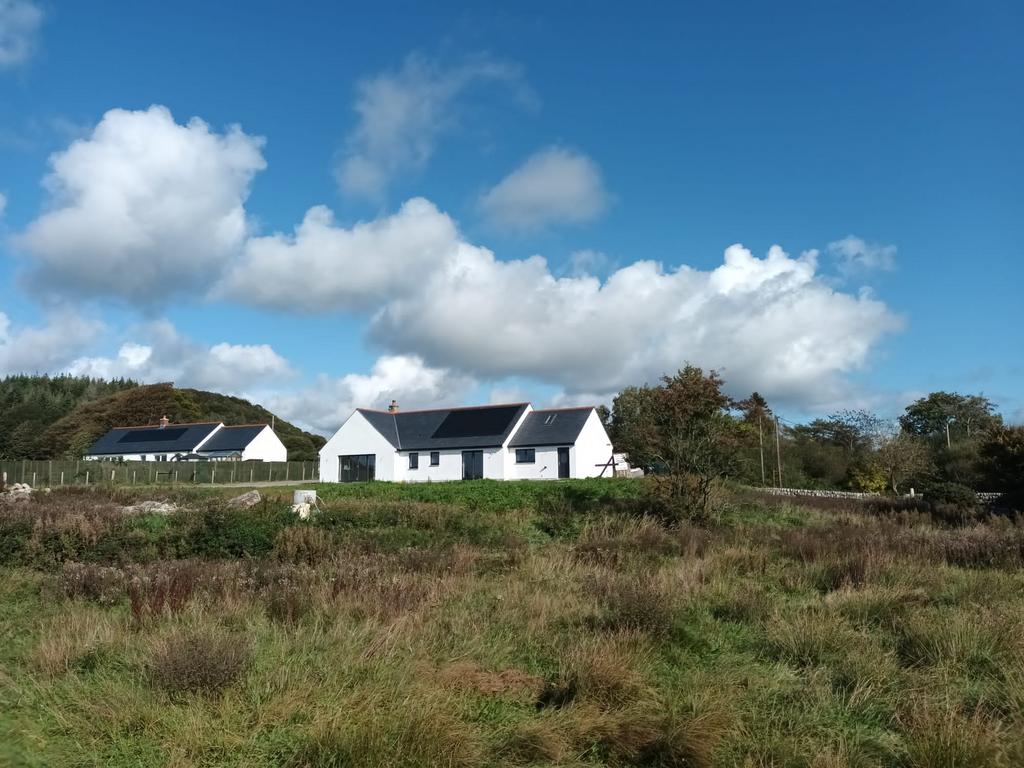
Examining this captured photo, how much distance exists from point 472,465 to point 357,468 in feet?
27.2

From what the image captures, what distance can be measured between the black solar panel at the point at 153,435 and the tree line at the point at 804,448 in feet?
129

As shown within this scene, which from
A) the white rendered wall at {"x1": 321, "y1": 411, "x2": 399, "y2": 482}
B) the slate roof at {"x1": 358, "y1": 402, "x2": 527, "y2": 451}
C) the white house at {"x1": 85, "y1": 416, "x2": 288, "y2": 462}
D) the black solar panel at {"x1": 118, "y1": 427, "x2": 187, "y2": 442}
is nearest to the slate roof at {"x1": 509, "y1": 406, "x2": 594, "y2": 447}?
the slate roof at {"x1": 358, "y1": 402, "x2": 527, "y2": 451}

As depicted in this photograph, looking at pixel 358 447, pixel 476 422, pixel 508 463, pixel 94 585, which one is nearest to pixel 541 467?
pixel 508 463

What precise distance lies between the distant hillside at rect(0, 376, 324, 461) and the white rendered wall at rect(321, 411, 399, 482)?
29.9 m

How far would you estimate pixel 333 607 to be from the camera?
24.6 feet

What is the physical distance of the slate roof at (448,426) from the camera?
145 feet

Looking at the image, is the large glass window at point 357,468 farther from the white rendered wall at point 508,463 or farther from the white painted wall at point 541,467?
the white painted wall at point 541,467

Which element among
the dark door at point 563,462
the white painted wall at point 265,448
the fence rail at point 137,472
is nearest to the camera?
the dark door at point 563,462

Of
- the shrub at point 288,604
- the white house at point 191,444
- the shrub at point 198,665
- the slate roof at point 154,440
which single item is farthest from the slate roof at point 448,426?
the shrub at point 198,665

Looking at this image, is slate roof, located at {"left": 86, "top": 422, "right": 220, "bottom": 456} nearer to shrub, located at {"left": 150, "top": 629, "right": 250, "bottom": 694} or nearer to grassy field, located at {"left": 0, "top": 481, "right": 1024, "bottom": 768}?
grassy field, located at {"left": 0, "top": 481, "right": 1024, "bottom": 768}

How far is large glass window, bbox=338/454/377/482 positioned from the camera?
4666cm

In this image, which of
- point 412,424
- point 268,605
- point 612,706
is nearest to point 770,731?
point 612,706

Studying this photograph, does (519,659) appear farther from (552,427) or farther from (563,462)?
(552,427)

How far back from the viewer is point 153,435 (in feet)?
214
